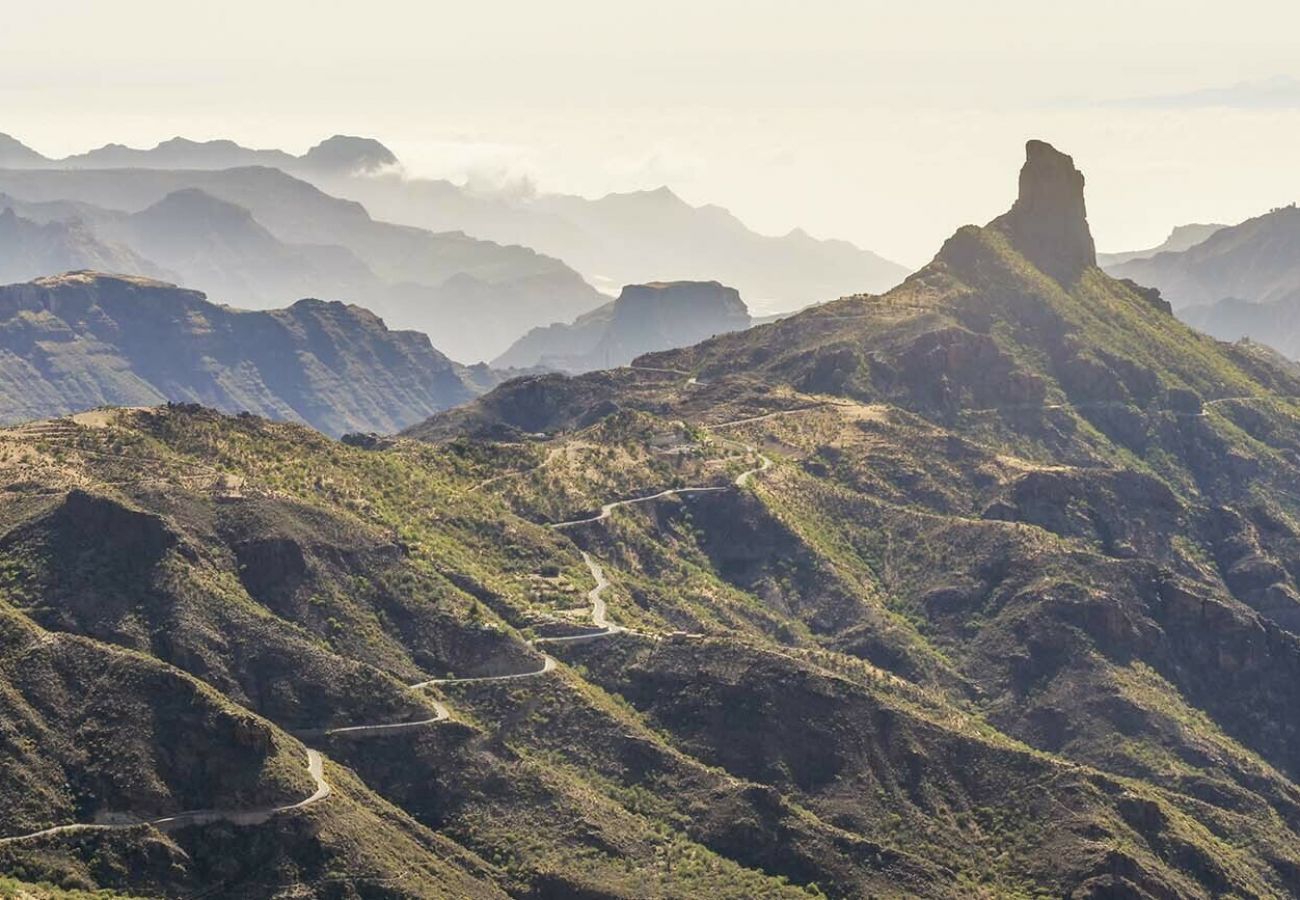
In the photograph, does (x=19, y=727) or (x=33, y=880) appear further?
(x=19, y=727)

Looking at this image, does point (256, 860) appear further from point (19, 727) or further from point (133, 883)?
point (19, 727)

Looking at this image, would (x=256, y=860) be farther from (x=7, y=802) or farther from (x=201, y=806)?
(x=7, y=802)

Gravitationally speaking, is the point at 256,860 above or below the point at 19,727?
below

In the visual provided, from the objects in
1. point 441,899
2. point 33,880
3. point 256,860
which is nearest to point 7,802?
point 33,880

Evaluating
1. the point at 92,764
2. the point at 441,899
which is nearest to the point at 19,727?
the point at 92,764

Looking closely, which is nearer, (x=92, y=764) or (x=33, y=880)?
(x=33, y=880)

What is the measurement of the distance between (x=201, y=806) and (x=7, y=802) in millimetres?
16656

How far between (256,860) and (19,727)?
24.0m

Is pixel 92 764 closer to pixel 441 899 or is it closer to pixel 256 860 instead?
pixel 256 860

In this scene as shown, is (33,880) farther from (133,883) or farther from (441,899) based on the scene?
(441,899)

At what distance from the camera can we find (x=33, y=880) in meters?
186

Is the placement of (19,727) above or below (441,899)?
above

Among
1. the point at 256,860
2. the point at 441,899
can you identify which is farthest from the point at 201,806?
the point at 441,899

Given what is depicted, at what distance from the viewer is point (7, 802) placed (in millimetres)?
191750
